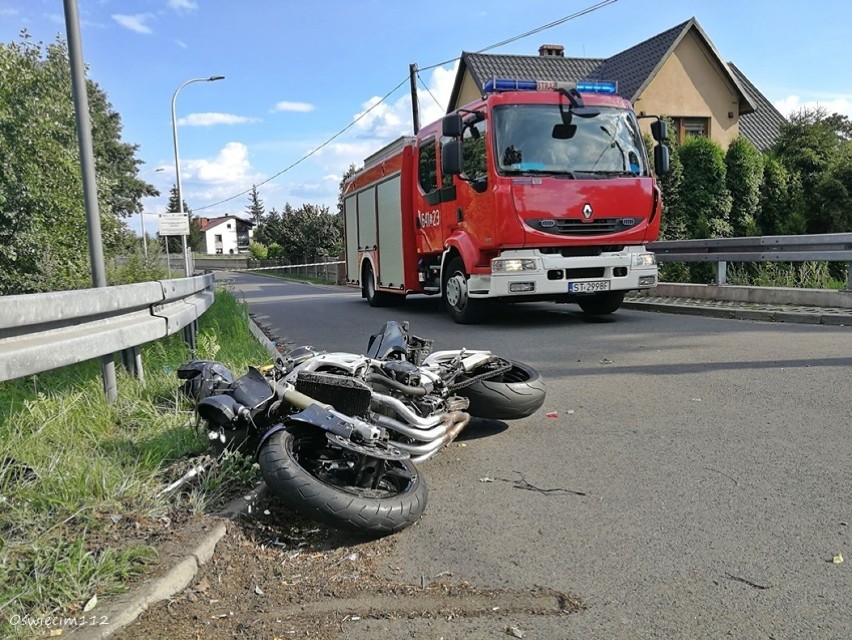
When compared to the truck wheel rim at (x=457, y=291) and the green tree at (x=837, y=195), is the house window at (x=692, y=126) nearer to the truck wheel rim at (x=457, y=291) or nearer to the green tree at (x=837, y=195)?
the green tree at (x=837, y=195)

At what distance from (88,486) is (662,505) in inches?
102

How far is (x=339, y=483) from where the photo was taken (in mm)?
3209

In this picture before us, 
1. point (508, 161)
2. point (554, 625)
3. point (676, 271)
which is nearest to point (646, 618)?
point (554, 625)

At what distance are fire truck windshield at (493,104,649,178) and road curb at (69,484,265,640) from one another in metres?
7.29

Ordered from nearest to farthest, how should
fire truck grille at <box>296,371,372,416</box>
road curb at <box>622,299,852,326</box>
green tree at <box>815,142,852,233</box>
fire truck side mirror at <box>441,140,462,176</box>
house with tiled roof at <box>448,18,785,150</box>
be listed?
fire truck grille at <box>296,371,372,416</box>, road curb at <box>622,299,852,326</box>, fire truck side mirror at <box>441,140,462,176</box>, green tree at <box>815,142,852,233</box>, house with tiled roof at <box>448,18,785,150</box>

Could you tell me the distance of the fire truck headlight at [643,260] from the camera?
9836 mm

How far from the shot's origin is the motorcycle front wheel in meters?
2.91

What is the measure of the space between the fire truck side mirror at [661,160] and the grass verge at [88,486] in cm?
774

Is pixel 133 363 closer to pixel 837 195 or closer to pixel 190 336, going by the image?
pixel 190 336

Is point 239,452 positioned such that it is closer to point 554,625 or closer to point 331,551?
point 331,551

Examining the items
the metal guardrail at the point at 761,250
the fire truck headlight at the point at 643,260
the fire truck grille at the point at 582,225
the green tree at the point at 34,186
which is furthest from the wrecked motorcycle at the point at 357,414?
the green tree at the point at 34,186

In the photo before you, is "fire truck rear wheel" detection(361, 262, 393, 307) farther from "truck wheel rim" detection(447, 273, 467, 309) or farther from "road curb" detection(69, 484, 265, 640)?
"road curb" detection(69, 484, 265, 640)

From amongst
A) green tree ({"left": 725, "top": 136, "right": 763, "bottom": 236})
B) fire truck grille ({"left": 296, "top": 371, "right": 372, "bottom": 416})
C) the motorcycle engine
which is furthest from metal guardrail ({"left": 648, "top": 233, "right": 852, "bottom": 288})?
fire truck grille ({"left": 296, "top": 371, "right": 372, "bottom": 416})

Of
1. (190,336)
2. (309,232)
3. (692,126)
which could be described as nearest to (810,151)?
(692,126)
